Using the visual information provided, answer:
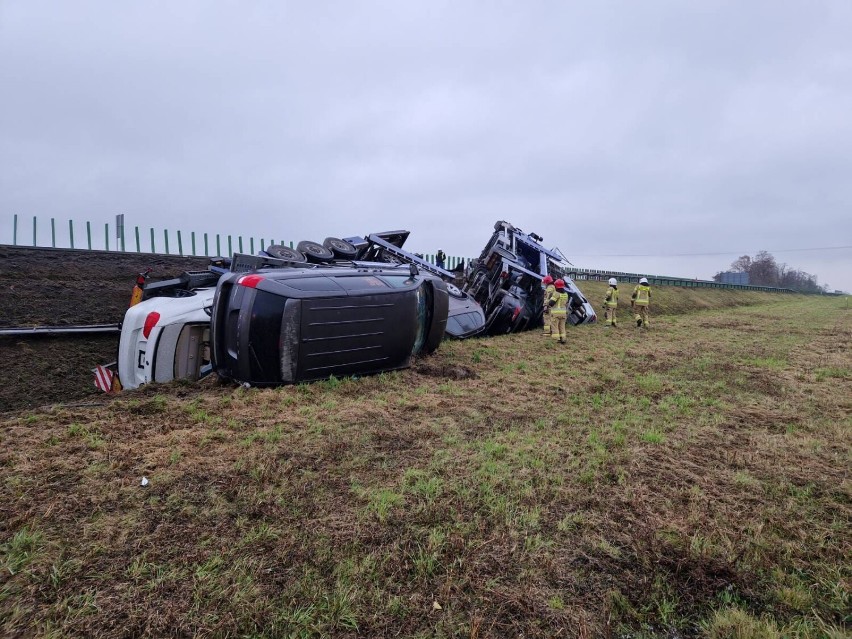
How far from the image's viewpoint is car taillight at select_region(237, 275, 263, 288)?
15.9 ft

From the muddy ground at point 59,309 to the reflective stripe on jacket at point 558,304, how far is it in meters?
8.18

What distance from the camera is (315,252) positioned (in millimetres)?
9922

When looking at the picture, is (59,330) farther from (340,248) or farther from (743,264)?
(743,264)

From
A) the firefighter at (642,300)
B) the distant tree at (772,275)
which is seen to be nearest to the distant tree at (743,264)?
the distant tree at (772,275)

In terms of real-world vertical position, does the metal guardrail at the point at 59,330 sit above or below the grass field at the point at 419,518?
above

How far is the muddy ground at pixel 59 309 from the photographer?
305 inches

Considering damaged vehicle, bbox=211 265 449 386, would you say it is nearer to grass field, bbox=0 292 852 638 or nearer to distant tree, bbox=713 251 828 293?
grass field, bbox=0 292 852 638

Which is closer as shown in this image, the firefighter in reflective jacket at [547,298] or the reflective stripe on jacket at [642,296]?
the firefighter in reflective jacket at [547,298]

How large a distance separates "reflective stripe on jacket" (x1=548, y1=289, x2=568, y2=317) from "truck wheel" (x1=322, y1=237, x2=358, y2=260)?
180 inches

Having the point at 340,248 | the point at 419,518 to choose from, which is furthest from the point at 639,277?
the point at 419,518

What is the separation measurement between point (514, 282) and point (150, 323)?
30.1 feet

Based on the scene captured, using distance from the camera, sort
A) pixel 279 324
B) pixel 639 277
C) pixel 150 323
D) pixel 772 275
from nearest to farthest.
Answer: pixel 279 324
pixel 150 323
pixel 639 277
pixel 772 275

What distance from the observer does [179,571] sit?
210 cm

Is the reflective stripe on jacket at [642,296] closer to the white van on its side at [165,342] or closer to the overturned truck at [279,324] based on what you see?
the overturned truck at [279,324]
